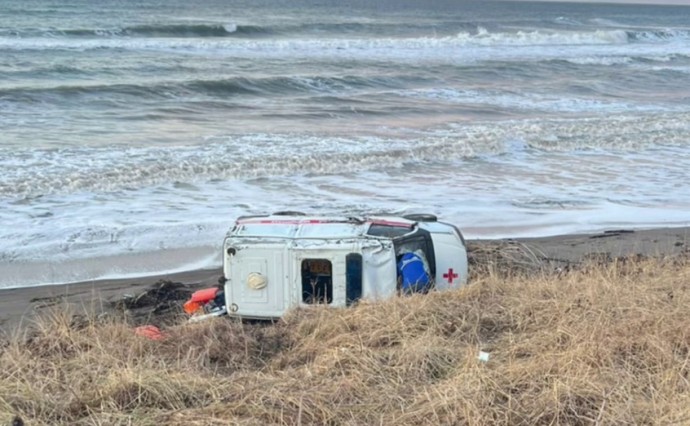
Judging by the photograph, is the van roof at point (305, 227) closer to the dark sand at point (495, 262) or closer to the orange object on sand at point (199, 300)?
the orange object on sand at point (199, 300)

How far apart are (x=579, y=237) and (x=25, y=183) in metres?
7.50

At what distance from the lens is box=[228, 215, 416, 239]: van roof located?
6047 millimetres

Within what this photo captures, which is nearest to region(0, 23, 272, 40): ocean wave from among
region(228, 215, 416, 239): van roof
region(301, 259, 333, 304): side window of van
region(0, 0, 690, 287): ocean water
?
region(0, 0, 690, 287): ocean water

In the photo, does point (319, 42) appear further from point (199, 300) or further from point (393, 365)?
point (393, 365)

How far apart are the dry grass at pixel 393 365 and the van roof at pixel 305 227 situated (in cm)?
69

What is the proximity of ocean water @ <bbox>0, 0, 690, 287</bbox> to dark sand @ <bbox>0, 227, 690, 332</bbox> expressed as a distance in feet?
1.05

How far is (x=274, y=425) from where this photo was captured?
3.50m

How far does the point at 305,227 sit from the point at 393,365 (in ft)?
7.13

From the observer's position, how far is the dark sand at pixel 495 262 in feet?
23.7

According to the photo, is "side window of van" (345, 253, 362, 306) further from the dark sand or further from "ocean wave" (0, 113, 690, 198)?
"ocean wave" (0, 113, 690, 198)

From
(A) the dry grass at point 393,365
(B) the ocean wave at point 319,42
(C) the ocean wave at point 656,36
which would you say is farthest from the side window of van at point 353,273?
(C) the ocean wave at point 656,36

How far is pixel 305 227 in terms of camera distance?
20.3 ft

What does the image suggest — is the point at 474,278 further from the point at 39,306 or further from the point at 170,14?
the point at 170,14

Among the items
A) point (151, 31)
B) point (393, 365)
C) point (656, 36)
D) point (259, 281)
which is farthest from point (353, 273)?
point (656, 36)
